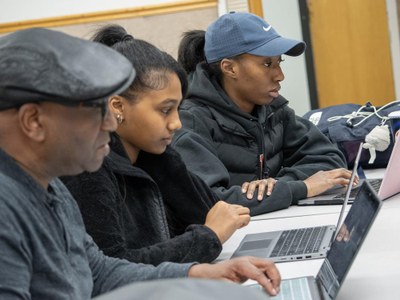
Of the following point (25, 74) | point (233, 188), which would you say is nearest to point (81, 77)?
point (25, 74)

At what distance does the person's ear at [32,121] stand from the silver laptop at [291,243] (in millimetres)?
709

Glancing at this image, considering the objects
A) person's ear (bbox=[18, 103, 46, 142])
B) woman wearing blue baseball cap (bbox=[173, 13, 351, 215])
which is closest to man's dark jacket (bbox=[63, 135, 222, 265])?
woman wearing blue baseball cap (bbox=[173, 13, 351, 215])

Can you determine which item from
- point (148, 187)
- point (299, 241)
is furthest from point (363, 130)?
point (148, 187)

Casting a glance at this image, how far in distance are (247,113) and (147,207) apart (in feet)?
2.66

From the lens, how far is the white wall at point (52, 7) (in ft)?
13.3

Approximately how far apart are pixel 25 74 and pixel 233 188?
1.20 m

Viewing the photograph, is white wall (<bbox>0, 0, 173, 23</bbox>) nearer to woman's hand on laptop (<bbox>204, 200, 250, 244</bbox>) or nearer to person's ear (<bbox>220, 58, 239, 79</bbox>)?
person's ear (<bbox>220, 58, 239, 79</bbox>)

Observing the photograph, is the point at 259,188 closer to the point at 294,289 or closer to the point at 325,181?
the point at 325,181

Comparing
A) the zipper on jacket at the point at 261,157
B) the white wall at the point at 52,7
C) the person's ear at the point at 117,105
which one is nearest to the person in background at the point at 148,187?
the person's ear at the point at 117,105

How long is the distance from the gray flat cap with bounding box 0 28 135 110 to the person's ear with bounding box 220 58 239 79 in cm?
142

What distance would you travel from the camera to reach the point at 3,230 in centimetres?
92

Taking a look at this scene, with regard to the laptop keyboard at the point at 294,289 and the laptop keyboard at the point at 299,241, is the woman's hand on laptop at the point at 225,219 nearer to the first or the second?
the laptop keyboard at the point at 299,241

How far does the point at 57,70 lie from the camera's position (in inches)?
35.7

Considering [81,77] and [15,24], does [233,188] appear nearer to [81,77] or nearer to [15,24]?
[81,77]
